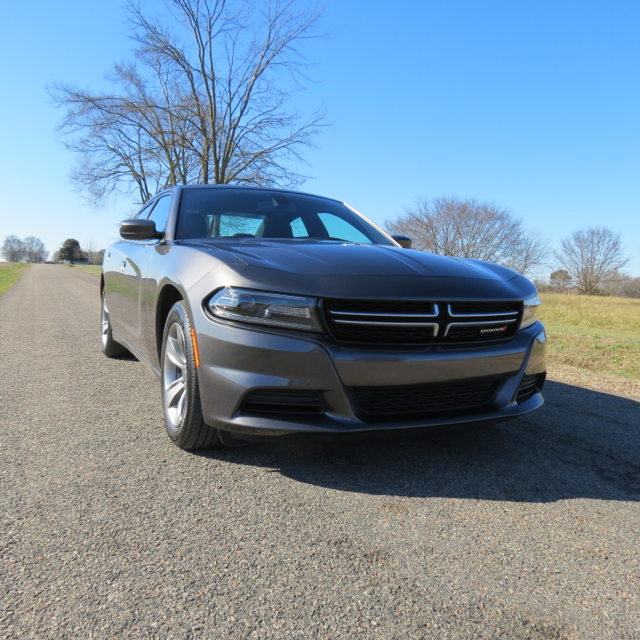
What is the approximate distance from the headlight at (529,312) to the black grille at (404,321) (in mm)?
352

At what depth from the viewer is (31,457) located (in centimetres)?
265

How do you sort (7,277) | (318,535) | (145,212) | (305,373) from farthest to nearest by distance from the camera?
(7,277), (145,212), (305,373), (318,535)

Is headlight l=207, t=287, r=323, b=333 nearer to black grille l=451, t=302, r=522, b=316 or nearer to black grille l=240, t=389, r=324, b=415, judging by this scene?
black grille l=240, t=389, r=324, b=415

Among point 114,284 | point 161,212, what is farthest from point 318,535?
point 114,284

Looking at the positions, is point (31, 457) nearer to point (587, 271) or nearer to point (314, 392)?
point (314, 392)

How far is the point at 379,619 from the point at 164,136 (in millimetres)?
22093

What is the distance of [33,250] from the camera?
18038cm

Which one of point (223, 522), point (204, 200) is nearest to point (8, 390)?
point (204, 200)

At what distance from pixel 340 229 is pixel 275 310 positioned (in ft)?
5.80

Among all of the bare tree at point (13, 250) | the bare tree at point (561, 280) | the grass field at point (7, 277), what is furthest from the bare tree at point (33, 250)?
the bare tree at point (561, 280)

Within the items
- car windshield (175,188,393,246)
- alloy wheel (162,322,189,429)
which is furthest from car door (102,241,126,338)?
alloy wheel (162,322,189,429)

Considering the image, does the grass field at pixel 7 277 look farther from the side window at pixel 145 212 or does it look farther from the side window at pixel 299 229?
the side window at pixel 299 229

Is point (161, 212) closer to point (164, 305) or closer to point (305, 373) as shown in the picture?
point (164, 305)

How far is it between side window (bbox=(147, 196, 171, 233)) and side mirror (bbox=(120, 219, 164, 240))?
21cm
